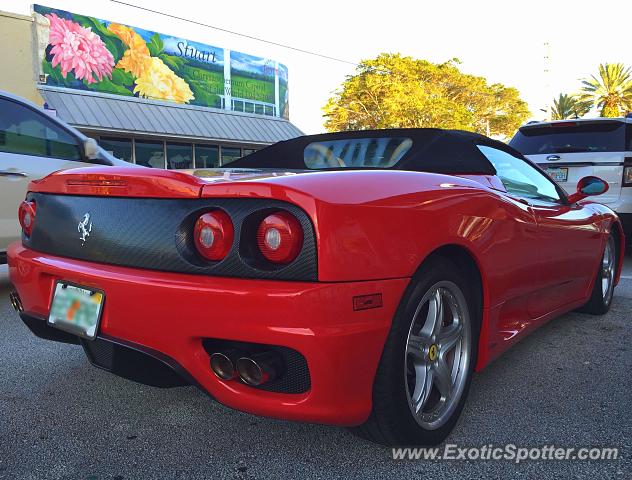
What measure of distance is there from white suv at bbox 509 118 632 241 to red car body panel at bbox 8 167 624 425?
4698 mm

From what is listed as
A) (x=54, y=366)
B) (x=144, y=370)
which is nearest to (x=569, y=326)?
(x=144, y=370)

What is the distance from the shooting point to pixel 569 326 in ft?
12.5

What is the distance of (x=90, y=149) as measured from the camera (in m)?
Answer: 4.72

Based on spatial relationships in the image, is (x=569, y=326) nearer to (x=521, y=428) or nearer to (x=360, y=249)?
(x=521, y=428)

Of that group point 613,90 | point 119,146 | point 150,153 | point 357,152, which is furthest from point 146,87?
point 613,90

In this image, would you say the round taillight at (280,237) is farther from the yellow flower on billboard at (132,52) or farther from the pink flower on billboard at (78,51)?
the yellow flower on billboard at (132,52)

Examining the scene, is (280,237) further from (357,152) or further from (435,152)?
(357,152)

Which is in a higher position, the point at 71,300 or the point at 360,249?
the point at 360,249

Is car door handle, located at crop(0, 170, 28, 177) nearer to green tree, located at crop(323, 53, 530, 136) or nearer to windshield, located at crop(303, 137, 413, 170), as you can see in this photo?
windshield, located at crop(303, 137, 413, 170)

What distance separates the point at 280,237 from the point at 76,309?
857 millimetres

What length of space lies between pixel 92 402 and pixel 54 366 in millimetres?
606

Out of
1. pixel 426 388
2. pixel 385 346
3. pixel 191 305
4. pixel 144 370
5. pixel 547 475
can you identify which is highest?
pixel 191 305

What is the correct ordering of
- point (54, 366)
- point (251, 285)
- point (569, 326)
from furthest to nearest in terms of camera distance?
point (569, 326)
point (54, 366)
point (251, 285)

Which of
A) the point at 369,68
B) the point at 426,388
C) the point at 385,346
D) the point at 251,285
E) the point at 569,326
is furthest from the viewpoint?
the point at 369,68
